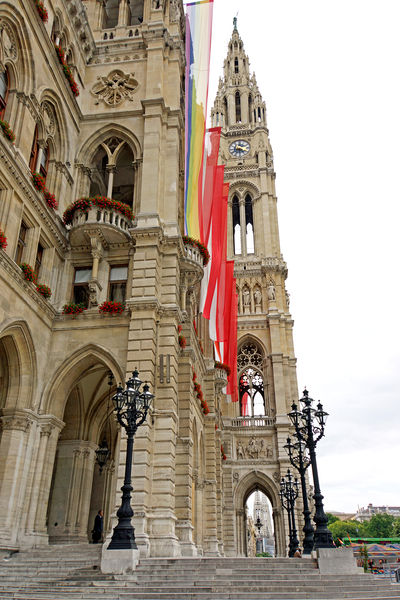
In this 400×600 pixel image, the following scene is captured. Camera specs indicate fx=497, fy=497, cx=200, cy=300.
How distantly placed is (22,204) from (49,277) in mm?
3374

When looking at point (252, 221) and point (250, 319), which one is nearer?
point (250, 319)

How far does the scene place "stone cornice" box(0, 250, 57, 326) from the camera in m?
16.3

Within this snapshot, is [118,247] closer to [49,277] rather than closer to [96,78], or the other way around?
[49,277]

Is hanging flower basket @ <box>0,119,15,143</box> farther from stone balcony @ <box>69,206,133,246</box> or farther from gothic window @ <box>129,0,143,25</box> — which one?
gothic window @ <box>129,0,143,25</box>

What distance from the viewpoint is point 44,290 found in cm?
1883

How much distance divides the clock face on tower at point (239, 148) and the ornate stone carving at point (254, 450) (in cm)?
3486

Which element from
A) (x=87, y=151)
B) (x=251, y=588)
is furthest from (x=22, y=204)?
(x=251, y=588)

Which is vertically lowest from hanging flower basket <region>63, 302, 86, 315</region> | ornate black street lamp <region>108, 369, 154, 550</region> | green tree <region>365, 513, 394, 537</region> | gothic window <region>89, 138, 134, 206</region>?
ornate black street lamp <region>108, 369, 154, 550</region>

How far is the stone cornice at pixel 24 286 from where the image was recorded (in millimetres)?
16281

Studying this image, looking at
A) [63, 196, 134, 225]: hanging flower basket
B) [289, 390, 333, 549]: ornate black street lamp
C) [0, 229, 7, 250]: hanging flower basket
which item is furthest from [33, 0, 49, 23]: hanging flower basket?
[289, 390, 333, 549]: ornate black street lamp

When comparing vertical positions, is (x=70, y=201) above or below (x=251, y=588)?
above

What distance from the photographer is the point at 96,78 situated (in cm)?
2567

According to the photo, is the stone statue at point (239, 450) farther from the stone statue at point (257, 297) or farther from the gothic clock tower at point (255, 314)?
the stone statue at point (257, 297)

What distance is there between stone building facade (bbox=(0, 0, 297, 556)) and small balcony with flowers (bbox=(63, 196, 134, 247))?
77 millimetres
